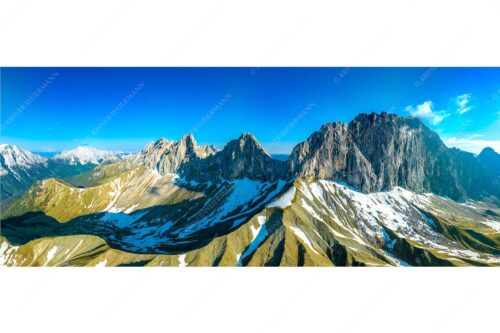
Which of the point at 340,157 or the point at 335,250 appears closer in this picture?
the point at 335,250

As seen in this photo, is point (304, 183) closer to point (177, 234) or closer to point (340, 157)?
point (340, 157)

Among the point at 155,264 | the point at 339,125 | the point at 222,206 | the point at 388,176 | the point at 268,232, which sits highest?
the point at 339,125

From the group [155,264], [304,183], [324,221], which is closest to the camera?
[155,264]

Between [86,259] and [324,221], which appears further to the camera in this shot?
[324,221]

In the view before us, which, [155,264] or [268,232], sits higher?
[268,232]

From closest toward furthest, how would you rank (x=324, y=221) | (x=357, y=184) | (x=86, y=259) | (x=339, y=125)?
(x=86, y=259), (x=324, y=221), (x=357, y=184), (x=339, y=125)

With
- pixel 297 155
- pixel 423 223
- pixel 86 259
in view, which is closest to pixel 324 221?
pixel 297 155

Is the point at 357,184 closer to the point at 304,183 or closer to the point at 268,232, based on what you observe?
the point at 304,183

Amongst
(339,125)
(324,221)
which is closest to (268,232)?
(324,221)

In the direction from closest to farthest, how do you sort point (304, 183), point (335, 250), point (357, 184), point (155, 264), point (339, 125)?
point (155, 264) → point (335, 250) → point (304, 183) → point (357, 184) → point (339, 125)
